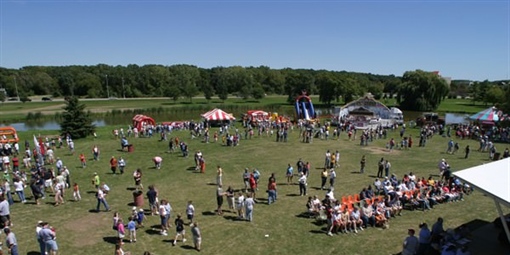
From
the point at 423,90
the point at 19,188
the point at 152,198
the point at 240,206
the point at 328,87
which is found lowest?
the point at 240,206

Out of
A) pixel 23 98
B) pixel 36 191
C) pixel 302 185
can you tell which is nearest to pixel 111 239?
pixel 36 191

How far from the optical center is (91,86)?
102m

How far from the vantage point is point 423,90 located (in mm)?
68625

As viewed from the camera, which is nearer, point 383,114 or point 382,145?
point 382,145

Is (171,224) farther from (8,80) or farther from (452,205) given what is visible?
(8,80)

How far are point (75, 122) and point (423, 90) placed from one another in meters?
60.9

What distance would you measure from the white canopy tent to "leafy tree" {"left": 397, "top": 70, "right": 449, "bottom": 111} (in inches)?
2458

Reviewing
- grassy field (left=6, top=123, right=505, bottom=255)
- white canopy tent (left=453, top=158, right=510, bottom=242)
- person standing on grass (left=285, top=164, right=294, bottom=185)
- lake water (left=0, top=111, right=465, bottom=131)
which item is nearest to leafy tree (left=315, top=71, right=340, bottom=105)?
lake water (left=0, top=111, right=465, bottom=131)

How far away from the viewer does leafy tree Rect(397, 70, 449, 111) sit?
67.8 metres

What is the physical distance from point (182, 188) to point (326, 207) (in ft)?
27.5

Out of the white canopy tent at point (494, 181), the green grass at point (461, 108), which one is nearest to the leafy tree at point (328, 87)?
the green grass at point (461, 108)

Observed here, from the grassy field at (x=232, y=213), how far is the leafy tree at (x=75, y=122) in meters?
6.95

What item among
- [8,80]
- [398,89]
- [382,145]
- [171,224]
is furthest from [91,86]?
[171,224]

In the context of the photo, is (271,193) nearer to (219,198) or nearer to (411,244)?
(219,198)
